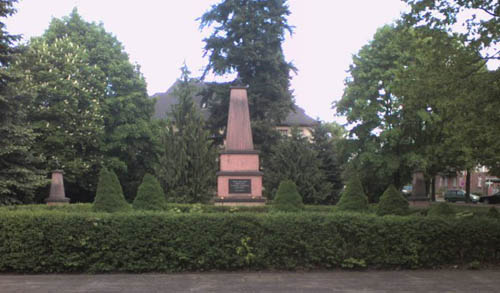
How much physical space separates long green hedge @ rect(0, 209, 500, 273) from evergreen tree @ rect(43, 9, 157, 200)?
21.4 meters

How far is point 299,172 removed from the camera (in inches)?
928

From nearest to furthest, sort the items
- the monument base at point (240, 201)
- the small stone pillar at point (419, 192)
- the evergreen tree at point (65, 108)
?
1. the monument base at point (240, 201)
2. the small stone pillar at point (419, 192)
3. the evergreen tree at point (65, 108)

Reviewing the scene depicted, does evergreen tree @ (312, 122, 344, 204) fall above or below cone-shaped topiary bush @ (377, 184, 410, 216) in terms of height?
Answer: above

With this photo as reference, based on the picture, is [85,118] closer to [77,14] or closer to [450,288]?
[77,14]

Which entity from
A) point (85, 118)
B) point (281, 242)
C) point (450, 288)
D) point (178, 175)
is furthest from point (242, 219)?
point (85, 118)

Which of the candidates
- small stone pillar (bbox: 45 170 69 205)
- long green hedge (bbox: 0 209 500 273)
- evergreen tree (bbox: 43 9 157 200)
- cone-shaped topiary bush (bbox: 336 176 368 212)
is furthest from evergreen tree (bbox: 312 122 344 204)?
long green hedge (bbox: 0 209 500 273)

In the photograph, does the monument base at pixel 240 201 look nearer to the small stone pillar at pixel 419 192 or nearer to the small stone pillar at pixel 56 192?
the small stone pillar at pixel 56 192

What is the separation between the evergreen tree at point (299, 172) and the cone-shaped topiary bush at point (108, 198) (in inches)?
489

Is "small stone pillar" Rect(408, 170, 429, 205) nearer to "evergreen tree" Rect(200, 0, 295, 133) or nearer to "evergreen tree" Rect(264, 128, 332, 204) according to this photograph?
"evergreen tree" Rect(264, 128, 332, 204)

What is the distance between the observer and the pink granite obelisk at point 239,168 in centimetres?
1698

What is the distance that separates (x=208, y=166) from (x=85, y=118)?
10.4m

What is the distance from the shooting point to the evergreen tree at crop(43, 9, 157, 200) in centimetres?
3006

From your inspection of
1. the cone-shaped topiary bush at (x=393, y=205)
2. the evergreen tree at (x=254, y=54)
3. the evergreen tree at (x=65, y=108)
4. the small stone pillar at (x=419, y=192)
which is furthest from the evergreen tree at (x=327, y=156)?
the cone-shaped topiary bush at (x=393, y=205)

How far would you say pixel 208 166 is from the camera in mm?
21844
